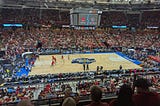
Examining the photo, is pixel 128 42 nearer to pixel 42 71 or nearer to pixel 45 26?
pixel 45 26

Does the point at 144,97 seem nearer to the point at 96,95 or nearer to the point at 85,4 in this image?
the point at 96,95

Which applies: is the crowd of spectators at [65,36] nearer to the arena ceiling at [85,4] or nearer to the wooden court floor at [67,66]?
the arena ceiling at [85,4]

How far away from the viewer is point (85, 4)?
136 ft

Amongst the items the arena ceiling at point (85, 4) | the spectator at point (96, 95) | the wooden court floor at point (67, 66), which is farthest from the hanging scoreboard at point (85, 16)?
the spectator at point (96, 95)

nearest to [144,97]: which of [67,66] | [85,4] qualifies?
[67,66]

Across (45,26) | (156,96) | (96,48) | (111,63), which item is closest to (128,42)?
(96,48)

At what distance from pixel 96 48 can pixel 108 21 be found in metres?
13.8

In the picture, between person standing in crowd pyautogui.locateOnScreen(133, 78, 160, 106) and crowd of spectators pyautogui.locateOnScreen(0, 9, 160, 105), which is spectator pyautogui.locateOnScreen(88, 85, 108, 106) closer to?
person standing in crowd pyautogui.locateOnScreen(133, 78, 160, 106)

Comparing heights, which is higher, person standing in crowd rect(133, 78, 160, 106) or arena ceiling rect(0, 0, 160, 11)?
arena ceiling rect(0, 0, 160, 11)

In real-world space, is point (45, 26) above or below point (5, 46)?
above

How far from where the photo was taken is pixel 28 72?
67.6 ft

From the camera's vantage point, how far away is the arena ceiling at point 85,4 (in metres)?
38.0

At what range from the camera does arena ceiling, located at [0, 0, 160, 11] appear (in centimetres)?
3797

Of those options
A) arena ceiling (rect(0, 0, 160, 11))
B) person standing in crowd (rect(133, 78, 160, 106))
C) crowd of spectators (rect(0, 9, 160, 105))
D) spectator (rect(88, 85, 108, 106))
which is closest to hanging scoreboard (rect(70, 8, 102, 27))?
crowd of spectators (rect(0, 9, 160, 105))
